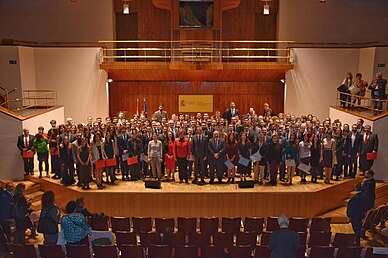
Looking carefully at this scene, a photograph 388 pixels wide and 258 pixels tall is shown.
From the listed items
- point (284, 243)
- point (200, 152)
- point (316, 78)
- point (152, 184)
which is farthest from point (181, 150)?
point (316, 78)

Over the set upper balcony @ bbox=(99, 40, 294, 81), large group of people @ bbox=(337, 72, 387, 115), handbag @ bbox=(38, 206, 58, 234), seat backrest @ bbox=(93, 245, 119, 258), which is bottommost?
seat backrest @ bbox=(93, 245, 119, 258)

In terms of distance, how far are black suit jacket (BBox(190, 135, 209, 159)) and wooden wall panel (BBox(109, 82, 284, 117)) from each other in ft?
25.1

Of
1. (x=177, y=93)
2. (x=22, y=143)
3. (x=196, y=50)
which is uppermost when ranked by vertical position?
(x=196, y=50)

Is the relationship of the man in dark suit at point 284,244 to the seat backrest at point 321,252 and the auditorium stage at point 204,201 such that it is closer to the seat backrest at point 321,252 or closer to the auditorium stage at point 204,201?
the seat backrest at point 321,252

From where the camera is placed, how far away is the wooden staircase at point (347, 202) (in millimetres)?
10398

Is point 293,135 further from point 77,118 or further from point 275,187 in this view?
point 77,118

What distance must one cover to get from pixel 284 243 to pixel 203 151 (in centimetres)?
530

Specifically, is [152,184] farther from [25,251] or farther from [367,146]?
[367,146]

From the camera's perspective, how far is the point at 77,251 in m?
6.15

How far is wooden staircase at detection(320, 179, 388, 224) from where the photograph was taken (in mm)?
10398

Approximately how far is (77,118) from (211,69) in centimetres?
579

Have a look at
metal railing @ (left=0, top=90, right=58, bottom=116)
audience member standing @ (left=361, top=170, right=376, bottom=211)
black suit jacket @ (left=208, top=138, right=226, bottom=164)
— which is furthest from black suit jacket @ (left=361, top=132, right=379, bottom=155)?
metal railing @ (left=0, top=90, right=58, bottom=116)

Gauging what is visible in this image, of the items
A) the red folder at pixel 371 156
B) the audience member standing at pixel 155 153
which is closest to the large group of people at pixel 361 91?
the red folder at pixel 371 156

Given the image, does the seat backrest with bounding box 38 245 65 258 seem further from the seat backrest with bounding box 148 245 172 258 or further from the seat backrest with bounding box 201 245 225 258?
the seat backrest with bounding box 201 245 225 258
